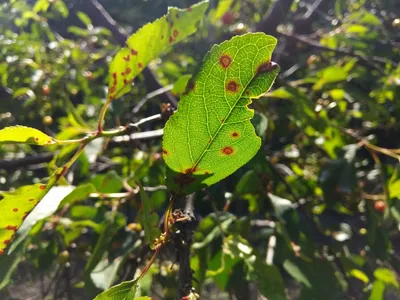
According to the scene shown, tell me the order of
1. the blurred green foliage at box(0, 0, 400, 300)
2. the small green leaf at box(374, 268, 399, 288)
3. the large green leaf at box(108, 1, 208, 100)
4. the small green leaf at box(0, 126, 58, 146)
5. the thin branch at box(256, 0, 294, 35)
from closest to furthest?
the small green leaf at box(0, 126, 58, 146)
the large green leaf at box(108, 1, 208, 100)
the blurred green foliage at box(0, 0, 400, 300)
the small green leaf at box(374, 268, 399, 288)
the thin branch at box(256, 0, 294, 35)

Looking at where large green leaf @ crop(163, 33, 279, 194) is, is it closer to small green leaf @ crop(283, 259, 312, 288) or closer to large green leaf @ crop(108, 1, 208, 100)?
large green leaf @ crop(108, 1, 208, 100)

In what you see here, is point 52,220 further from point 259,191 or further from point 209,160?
point 209,160

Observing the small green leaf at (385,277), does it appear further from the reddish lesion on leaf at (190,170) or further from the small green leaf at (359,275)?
the reddish lesion on leaf at (190,170)

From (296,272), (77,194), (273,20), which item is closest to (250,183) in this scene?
(296,272)

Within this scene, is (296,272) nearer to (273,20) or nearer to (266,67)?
(266,67)

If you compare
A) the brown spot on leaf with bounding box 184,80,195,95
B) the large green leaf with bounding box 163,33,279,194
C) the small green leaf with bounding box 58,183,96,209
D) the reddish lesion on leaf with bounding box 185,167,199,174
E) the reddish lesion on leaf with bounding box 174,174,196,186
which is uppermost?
the small green leaf with bounding box 58,183,96,209

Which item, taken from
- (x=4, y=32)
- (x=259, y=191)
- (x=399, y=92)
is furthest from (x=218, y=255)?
(x=4, y=32)

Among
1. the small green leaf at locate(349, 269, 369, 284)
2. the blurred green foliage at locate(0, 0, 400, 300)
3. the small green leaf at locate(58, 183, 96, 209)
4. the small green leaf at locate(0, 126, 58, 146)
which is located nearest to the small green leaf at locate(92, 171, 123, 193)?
the blurred green foliage at locate(0, 0, 400, 300)

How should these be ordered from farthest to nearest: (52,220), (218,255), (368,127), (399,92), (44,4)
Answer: (44,4) < (368,127) < (399,92) < (52,220) < (218,255)
